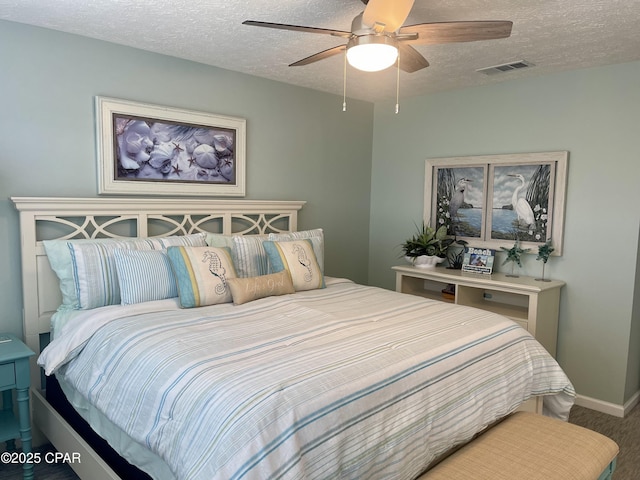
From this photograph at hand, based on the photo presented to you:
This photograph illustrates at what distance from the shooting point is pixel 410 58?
246 centimetres

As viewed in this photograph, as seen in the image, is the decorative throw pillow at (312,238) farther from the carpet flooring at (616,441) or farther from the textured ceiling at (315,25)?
the carpet flooring at (616,441)

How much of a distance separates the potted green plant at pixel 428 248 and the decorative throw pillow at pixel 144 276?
2.24 meters

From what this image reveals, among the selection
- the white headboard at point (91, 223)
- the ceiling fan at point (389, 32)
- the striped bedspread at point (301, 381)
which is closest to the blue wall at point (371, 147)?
the white headboard at point (91, 223)

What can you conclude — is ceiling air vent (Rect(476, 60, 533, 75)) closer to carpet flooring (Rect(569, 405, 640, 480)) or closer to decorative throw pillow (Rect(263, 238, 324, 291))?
decorative throw pillow (Rect(263, 238, 324, 291))

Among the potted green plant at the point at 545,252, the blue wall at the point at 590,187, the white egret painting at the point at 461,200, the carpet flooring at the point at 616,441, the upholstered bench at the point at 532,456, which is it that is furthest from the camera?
the white egret painting at the point at 461,200

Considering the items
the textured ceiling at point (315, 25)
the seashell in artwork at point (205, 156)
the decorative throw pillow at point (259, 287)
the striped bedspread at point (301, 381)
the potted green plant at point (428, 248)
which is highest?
the textured ceiling at point (315, 25)

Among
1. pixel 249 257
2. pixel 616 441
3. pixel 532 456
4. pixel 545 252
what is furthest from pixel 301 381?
pixel 545 252

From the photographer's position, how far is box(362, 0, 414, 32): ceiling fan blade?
1821mm

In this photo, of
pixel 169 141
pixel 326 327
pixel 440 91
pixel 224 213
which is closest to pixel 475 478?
pixel 326 327

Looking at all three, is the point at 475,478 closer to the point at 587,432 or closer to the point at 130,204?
the point at 587,432

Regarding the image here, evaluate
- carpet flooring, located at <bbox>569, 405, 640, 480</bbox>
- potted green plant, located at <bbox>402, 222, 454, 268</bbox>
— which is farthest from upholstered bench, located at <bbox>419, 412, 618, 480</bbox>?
potted green plant, located at <bbox>402, 222, 454, 268</bbox>

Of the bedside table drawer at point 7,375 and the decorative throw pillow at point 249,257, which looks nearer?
the bedside table drawer at point 7,375

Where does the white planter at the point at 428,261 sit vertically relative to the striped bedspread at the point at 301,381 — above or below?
above

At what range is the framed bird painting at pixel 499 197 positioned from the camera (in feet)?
11.8
